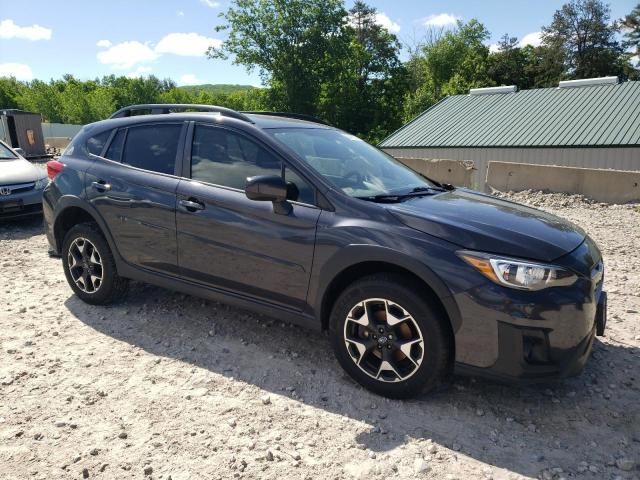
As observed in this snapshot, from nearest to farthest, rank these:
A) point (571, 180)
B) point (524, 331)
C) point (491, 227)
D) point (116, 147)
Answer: point (524, 331), point (491, 227), point (116, 147), point (571, 180)

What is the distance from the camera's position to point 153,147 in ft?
13.5

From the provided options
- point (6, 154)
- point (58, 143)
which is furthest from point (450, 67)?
point (6, 154)

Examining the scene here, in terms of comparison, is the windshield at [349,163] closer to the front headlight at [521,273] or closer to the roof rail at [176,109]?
the roof rail at [176,109]

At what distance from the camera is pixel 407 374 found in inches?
116

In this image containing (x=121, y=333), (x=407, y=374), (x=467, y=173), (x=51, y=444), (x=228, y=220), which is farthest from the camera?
(x=467, y=173)

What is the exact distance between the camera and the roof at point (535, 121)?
26234mm

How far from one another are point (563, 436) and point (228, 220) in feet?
8.11

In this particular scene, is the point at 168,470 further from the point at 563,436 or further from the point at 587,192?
the point at 587,192

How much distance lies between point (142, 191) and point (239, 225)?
3.41 feet

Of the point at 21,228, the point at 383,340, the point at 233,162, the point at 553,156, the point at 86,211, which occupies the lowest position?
the point at 553,156

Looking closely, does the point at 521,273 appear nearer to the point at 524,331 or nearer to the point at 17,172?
the point at 524,331

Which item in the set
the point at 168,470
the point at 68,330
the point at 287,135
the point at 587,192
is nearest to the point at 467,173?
the point at 587,192

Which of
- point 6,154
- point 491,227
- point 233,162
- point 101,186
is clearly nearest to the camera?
point 491,227

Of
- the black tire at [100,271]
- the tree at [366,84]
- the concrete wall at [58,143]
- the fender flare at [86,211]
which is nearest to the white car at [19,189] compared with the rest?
the fender flare at [86,211]
